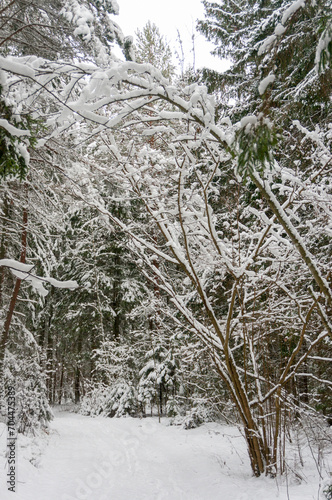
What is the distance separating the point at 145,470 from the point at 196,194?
4529 mm

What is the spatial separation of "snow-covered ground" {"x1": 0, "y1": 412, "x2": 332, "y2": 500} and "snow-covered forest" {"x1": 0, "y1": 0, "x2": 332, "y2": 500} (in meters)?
0.17

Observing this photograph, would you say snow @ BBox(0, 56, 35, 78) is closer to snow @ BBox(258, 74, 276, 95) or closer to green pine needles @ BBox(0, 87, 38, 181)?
green pine needles @ BBox(0, 87, 38, 181)

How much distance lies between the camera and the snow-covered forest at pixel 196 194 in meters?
2.23

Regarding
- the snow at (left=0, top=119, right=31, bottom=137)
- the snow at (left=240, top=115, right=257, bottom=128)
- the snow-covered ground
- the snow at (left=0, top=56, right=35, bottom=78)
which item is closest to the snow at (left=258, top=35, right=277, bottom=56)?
the snow at (left=240, top=115, right=257, bottom=128)

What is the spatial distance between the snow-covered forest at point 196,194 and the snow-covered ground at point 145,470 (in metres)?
0.17

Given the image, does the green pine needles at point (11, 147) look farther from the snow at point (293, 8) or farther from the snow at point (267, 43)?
the snow at point (293, 8)

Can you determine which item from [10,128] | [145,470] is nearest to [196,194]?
[10,128]

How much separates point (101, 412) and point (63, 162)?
1007cm

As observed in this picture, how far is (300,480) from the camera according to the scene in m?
3.90

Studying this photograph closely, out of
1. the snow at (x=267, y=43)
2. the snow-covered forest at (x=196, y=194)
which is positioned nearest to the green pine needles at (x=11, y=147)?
the snow-covered forest at (x=196, y=194)

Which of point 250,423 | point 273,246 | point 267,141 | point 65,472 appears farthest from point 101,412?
point 267,141

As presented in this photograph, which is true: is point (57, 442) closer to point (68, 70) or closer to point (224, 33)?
point (68, 70)

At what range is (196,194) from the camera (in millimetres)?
4340

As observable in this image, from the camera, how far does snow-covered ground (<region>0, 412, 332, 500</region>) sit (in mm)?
3904
